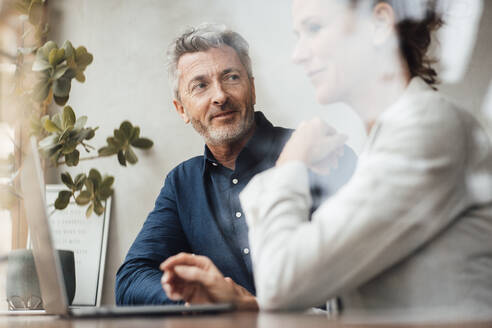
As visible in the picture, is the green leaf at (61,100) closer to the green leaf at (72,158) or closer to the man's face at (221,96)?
the green leaf at (72,158)

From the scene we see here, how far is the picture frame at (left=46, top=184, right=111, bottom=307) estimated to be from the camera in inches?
49.3

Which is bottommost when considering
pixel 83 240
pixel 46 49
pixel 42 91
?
pixel 83 240

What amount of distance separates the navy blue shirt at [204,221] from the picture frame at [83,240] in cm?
11

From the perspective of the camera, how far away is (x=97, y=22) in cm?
137

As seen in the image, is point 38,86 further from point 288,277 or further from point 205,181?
point 288,277

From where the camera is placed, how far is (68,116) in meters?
1.34

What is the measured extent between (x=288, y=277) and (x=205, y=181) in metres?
0.49

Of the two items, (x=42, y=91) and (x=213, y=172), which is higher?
(x=42, y=91)

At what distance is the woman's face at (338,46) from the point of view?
3.05 feet

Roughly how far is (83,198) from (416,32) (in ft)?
3.02

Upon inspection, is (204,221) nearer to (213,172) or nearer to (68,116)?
(213,172)

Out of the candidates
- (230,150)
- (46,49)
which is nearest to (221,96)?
(230,150)

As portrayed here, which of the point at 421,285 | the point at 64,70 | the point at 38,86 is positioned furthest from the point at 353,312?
the point at 38,86

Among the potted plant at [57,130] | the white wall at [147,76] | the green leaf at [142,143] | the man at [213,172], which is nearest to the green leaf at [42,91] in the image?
the potted plant at [57,130]
